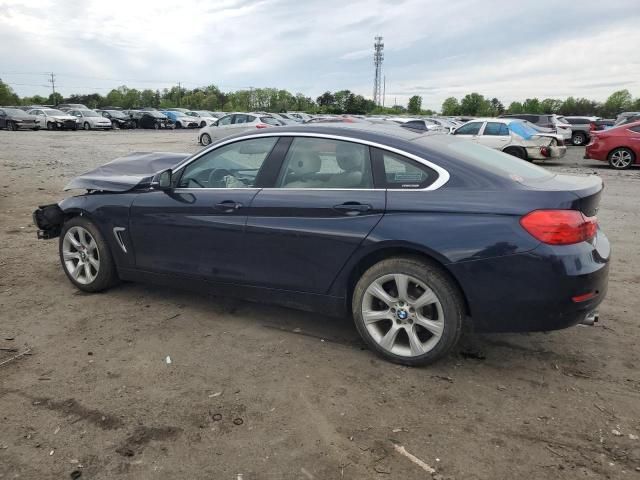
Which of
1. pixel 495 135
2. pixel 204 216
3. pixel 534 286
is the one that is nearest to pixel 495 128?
pixel 495 135

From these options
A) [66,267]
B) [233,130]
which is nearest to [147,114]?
[233,130]

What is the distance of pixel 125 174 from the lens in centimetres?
534

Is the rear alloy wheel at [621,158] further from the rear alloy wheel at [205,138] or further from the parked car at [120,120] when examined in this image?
the parked car at [120,120]

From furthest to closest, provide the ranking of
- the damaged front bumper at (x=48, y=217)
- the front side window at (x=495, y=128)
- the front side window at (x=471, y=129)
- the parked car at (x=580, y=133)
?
the parked car at (x=580, y=133), the front side window at (x=471, y=129), the front side window at (x=495, y=128), the damaged front bumper at (x=48, y=217)

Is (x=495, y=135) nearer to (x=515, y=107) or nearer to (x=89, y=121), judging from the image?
(x=89, y=121)

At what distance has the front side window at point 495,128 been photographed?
16.7 m

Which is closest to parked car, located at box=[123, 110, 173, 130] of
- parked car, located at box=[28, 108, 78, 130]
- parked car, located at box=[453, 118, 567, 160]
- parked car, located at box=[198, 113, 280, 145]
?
parked car, located at box=[28, 108, 78, 130]

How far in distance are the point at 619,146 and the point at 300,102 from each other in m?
89.5

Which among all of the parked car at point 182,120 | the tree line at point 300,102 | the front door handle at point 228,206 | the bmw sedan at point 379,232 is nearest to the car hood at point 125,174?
the bmw sedan at point 379,232

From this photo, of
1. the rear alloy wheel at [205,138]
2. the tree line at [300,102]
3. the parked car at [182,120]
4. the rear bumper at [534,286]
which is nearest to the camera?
the rear bumper at [534,286]

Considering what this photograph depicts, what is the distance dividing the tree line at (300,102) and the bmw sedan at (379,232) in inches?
3126

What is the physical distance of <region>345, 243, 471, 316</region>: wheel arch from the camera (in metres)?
3.43

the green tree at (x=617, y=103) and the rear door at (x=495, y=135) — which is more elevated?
the green tree at (x=617, y=103)

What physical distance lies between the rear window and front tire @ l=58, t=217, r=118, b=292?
123 inches
